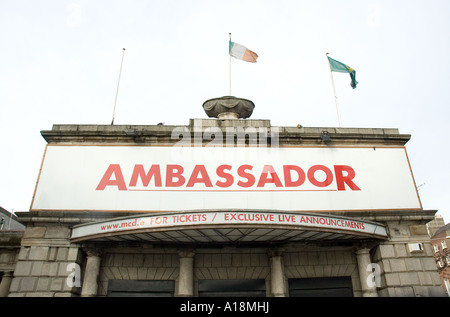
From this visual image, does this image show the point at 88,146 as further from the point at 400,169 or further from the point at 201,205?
the point at 400,169

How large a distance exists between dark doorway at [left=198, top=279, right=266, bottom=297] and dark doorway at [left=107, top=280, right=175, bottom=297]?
1287 mm

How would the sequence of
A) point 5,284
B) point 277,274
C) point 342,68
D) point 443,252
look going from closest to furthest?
point 277,274, point 5,284, point 342,68, point 443,252

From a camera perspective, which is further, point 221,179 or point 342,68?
point 342,68

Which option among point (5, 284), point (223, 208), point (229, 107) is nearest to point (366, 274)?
point (223, 208)

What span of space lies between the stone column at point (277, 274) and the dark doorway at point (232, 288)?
0.55 metres

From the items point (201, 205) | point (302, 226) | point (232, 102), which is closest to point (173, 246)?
point (201, 205)

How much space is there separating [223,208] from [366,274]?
6337 mm

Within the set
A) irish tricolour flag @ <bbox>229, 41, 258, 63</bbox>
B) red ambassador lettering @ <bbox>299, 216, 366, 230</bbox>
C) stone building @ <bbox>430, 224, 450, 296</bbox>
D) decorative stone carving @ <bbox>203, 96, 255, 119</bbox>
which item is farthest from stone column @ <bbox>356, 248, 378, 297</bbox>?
stone building @ <bbox>430, 224, 450, 296</bbox>

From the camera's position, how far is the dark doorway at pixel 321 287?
41.8 ft

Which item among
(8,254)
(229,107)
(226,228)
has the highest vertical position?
(229,107)

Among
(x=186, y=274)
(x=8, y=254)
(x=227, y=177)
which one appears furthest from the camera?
(x=8, y=254)

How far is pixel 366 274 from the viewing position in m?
12.6

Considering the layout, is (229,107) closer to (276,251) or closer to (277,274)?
(276,251)

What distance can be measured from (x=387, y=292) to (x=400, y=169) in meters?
5.35
